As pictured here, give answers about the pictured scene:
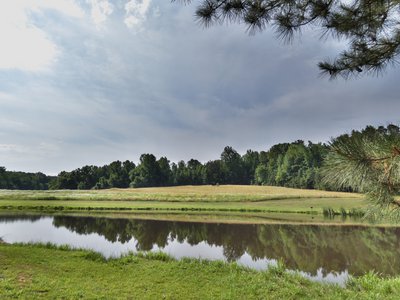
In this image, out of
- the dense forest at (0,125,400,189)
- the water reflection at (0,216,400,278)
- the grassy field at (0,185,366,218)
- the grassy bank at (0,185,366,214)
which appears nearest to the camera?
the water reflection at (0,216,400,278)

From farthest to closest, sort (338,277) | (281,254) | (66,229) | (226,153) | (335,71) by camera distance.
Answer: (226,153) < (66,229) < (281,254) < (338,277) < (335,71)

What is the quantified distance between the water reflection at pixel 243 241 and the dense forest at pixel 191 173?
6885 centimetres

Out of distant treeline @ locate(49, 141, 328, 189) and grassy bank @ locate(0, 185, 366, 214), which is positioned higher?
distant treeline @ locate(49, 141, 328, 189)

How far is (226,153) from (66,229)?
11392 centimetres

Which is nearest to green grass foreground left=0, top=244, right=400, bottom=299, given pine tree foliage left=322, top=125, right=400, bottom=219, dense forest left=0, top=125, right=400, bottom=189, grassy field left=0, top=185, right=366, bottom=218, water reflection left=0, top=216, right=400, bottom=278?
water reflection left=0, top=216, right=400, bottom=278

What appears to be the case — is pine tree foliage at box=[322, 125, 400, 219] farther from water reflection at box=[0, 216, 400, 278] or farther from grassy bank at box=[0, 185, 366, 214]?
grassy bank at box=[0, 185, 366, 214]

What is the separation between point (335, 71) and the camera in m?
6.21

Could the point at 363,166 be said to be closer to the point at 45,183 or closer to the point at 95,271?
the point at 95,271

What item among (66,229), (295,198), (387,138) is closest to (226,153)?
(295,198)

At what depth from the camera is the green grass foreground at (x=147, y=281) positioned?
25.0 ft

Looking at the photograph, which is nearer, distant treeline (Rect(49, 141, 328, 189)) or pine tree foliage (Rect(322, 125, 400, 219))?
pine tree foliage (Rect(322, 125, 400, 219))

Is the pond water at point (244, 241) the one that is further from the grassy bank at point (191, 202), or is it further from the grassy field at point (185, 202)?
the grassy bank at point (191, 202)

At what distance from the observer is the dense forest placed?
9631 centimetres

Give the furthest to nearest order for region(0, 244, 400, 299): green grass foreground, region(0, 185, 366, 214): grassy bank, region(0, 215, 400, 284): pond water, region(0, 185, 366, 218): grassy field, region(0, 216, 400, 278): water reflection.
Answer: region(0, 185, 366, 214): grassy bank → region(0, 185, 366, 218): grassy field → region(0, 216, 400, 278): water reflection → region(0, 215, 400, 284): pond water → region(0, 244, 400, 299): green grass foreground
